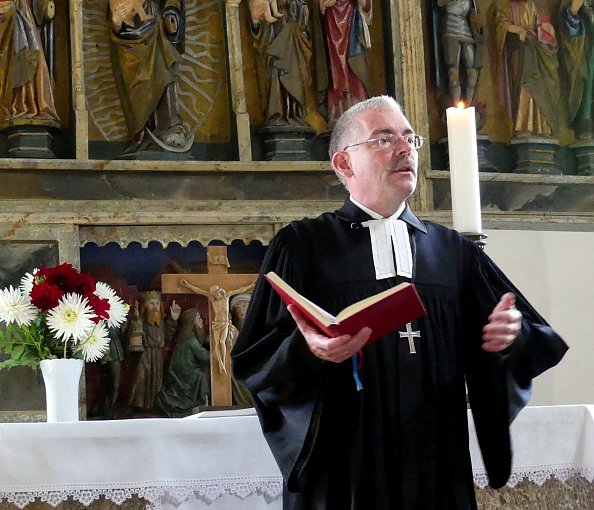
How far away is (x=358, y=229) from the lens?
3.45 metres

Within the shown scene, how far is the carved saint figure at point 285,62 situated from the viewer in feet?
23.3

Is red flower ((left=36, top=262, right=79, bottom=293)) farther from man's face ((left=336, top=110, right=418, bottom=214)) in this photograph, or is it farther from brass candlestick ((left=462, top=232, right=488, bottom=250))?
brass candlestick ((left=462, top=232, right=488, bottom=250))

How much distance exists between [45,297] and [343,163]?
125 centimetres

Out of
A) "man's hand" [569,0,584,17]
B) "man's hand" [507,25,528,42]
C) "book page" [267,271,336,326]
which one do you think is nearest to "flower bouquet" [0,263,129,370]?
"book page" [267,271,336,326]

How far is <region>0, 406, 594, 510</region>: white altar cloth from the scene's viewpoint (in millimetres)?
3582

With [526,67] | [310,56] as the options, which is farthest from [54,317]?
[526,67]

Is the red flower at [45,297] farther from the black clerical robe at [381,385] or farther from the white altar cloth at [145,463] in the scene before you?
the black clerical robe at [381,385]

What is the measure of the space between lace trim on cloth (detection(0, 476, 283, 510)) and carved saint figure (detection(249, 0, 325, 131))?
3.66 meters

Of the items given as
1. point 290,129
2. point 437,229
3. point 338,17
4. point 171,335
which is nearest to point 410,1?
point 338,17

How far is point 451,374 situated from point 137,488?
101 cm

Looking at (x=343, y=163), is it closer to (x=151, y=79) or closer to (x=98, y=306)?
(x=98, y=306)

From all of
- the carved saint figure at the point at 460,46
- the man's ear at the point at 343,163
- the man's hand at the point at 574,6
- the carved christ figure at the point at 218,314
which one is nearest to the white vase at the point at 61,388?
the carved christ figure at the point at 218,314

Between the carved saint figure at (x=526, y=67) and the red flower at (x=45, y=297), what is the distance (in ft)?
13.2

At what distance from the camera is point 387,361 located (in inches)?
127
